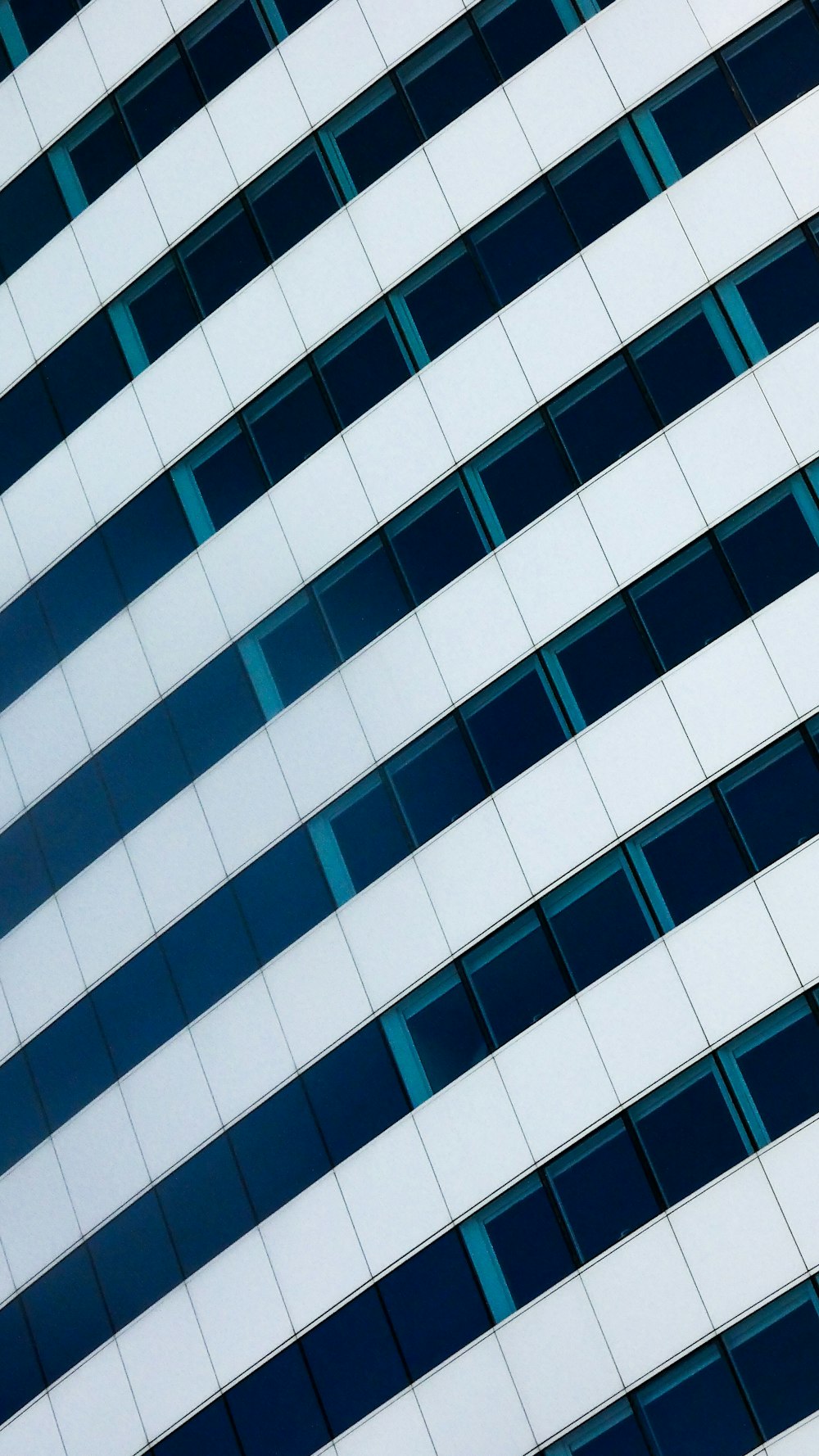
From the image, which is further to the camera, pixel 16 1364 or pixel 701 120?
pixel 16 1364

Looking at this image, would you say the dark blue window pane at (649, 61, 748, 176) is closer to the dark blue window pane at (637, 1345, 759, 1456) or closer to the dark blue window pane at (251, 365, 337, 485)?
the dark blue window pane at (251, 365, 337, 485)

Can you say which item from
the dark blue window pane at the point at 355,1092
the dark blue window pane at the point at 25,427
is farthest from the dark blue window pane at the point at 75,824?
the dark blue window pane at the point at 25,427

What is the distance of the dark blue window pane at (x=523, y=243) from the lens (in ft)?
84.6

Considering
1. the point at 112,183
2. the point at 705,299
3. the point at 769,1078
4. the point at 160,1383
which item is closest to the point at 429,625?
the point at 705,299

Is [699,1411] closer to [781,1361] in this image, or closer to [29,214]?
[781,1361]

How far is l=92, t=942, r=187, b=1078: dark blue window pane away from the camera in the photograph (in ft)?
86.7

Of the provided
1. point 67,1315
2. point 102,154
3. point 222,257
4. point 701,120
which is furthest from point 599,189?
point 67,1315

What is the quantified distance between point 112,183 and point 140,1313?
19560mm

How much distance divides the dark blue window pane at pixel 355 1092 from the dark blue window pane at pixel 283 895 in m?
2.00

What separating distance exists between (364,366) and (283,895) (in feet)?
28.9

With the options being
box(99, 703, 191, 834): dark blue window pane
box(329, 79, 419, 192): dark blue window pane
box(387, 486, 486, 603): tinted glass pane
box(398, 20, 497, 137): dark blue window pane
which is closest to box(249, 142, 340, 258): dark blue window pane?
box(329, 79, 419, 192): dark blue window pane

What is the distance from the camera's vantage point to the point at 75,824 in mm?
27719

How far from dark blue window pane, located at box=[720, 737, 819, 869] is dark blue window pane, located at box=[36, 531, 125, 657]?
1125 cm

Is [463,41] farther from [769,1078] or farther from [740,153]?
[769,1078]
